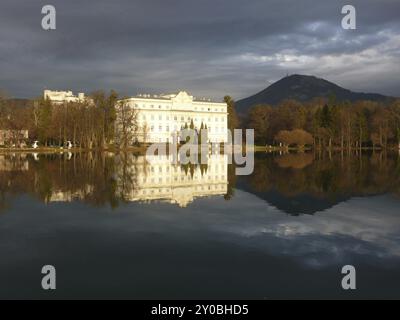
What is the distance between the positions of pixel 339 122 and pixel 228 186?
78050 mm

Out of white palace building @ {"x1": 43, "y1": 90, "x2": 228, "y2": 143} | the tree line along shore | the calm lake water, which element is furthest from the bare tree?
the calm lake water

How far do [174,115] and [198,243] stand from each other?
91.7 meters

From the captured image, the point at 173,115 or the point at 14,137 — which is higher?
the point at 173,115

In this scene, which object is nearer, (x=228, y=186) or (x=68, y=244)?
(x=68, y=244)

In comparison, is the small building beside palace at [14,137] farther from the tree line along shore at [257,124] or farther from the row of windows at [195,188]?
the row of windows at [195,188]

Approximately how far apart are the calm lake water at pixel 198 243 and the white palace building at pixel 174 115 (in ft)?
241

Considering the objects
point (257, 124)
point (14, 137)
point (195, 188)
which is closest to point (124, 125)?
point (14, 137)

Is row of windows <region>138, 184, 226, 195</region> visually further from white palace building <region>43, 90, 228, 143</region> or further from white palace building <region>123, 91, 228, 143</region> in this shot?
white palace building <region>123, 91, 228, 143</region>

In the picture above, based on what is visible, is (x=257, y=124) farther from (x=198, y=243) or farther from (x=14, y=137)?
(x=198, y=243)

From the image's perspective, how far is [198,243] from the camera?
31.6ft

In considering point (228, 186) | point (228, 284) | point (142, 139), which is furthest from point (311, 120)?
point (228, 284)
